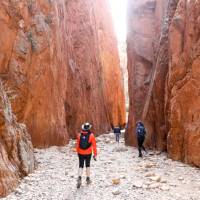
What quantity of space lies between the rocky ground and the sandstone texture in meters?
0.28

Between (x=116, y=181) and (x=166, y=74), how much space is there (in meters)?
9.56

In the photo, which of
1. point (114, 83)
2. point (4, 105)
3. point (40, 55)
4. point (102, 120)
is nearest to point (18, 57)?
point (40, 55)

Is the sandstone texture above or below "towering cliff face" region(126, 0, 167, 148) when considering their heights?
below

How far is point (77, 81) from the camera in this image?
2934 cm

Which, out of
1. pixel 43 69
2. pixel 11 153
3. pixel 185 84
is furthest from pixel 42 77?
pixel 11 153

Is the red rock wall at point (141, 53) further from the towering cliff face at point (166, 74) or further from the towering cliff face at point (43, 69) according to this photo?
the towering cliff face at point (43, 69)

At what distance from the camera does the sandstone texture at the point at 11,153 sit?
10406 millimetres

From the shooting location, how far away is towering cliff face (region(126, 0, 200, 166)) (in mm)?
15414

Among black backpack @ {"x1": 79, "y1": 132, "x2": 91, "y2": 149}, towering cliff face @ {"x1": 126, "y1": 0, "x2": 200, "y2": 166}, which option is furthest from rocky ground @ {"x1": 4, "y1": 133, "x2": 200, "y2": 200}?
towering cliff face @ {"x1": 126, "y1": 0, "x2": 200, "y2": 166}

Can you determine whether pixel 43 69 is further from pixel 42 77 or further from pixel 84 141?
pixel 84 141

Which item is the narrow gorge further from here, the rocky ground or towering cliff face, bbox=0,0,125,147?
the rocky ground

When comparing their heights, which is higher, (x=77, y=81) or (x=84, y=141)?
(x=77, y=81)

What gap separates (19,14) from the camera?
19969 millimetres

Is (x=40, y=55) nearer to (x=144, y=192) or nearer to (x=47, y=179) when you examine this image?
(x=47, y=179)
